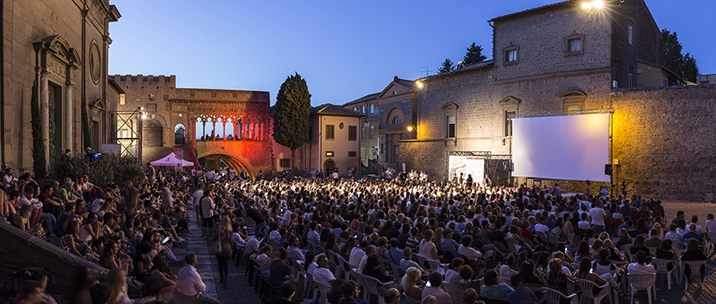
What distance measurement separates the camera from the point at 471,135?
36.8 metres

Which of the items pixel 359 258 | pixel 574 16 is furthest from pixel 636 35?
pixel 359 258

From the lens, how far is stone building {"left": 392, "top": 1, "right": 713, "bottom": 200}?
2684 cm

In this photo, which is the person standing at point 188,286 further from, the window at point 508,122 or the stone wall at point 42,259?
the window at point 508,122

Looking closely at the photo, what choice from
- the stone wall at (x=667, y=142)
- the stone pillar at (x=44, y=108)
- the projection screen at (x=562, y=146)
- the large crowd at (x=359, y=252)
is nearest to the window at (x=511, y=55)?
the projection screen at (x=562, y=146)

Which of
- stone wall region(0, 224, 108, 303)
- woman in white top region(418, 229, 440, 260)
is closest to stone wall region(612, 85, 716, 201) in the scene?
woman in white top region(418, 229, 440, 260)

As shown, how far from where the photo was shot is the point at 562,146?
27.8 meters

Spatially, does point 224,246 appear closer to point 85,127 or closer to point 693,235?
point 693,235

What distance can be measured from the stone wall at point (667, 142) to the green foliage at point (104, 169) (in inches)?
940

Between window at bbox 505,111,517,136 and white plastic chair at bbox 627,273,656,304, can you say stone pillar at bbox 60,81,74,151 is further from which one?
window at bbox 505,111,517,136

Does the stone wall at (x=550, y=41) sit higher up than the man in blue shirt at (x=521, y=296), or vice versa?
the stone wall at (x=550, y=41)

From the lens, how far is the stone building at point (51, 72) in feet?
47.7

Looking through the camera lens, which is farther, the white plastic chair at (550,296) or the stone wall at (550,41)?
the stone wall at (550,41)

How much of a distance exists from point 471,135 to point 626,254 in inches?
1027

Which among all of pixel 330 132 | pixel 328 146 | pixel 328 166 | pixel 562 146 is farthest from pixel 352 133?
pixel 562 146
